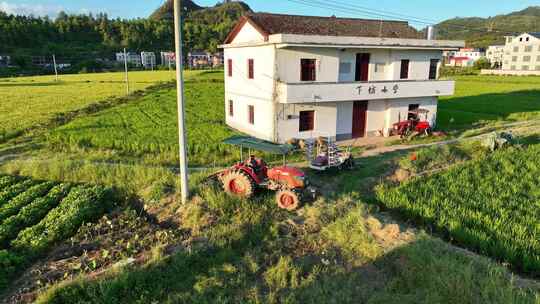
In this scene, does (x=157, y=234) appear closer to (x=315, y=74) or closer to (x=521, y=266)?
(x=521, y=266)

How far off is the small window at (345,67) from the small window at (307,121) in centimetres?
343

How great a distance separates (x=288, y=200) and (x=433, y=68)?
19258 mm

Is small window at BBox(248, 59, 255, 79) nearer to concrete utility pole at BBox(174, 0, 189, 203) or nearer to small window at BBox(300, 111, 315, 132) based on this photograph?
small window at BBox(300, 111, 315, 132)

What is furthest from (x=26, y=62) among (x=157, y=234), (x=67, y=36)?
(x=157, y=234)

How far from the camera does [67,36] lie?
113312 mm

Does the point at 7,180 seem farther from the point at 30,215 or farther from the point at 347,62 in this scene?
the point at 347,62

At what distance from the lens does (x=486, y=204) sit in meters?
11.3

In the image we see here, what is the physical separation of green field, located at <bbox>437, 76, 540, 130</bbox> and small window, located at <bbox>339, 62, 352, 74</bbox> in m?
9.85

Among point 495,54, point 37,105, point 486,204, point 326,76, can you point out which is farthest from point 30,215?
point 495,54

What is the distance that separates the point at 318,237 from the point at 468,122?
→ 24332 mm

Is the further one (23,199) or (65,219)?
(23,199)

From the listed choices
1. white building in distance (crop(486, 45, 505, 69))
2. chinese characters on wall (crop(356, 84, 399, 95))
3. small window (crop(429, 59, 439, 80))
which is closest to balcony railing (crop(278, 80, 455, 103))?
chinese characters on wall (crop(356, 84, 399, 95))

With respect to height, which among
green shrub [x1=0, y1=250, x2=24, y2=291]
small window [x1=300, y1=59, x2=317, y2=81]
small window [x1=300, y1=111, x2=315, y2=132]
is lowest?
green shrub [x1=0, y1=250, x2=24, y2=291]

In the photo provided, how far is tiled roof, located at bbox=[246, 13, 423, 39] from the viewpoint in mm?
22114
